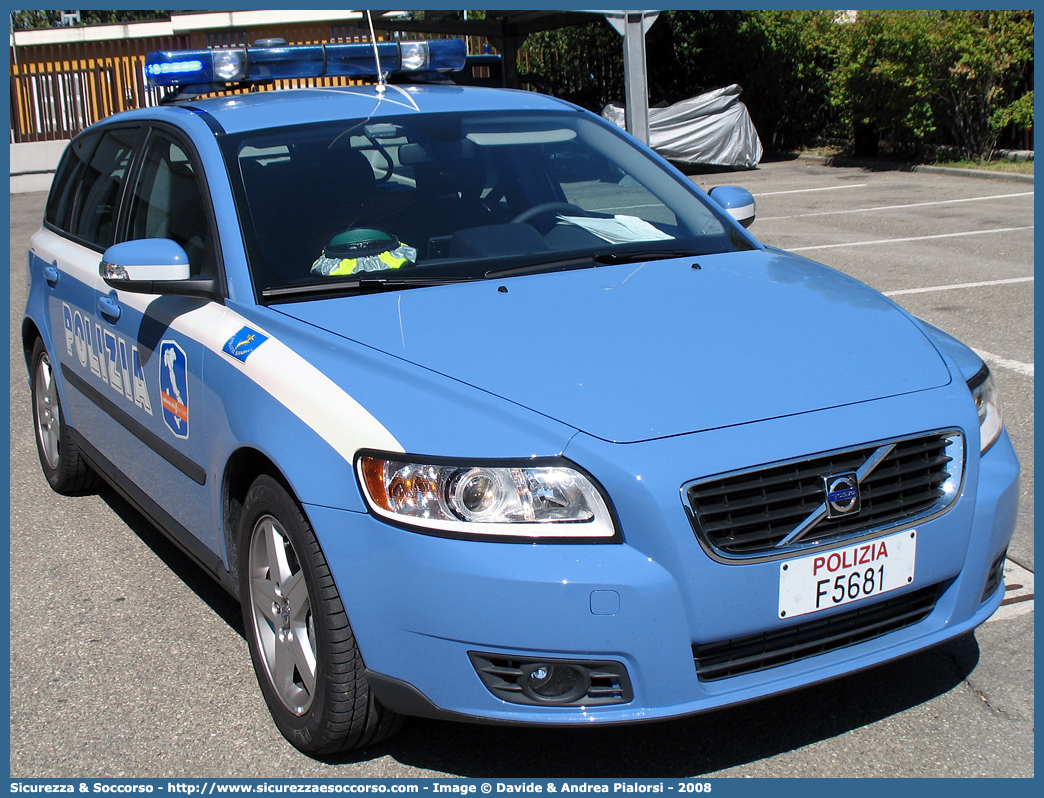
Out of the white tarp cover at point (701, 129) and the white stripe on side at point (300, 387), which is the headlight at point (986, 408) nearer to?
the white stripe on side at point (300, 387)

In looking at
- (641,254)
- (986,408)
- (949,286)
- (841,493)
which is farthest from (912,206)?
(841,493)

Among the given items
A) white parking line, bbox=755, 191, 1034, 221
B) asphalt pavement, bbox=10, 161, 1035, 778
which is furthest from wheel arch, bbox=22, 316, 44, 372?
white parking line, bbox=755, 191, 1034, 221

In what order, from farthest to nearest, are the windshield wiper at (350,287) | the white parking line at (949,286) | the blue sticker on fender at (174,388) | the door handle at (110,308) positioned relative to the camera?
1. the white parking line at (949,286)
2. the door handle at (110,308)
3. the blue sticker on fender at (174,388)
4. the windshield wiper at (350,287)

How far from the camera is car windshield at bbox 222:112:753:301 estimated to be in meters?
3.29

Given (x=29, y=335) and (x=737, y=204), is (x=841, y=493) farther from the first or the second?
(x=29, y=335)

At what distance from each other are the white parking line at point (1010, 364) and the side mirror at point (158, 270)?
4418 millimetres

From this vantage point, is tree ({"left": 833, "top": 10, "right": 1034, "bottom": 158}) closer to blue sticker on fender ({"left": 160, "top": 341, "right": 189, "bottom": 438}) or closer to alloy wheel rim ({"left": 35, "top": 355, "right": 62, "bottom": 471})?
alloy wheel rim ({"left": 35, "top": 355, "right": 62, "bottom": 471})

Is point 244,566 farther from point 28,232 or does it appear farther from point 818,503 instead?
point 28,232

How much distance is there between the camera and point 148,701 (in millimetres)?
3119

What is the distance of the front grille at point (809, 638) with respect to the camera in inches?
94.0

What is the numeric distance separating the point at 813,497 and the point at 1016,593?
152cm

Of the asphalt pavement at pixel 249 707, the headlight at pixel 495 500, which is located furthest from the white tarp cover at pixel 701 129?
the headlight at pixel 495 500

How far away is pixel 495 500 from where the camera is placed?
2348 mm

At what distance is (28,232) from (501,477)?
15333 millimetres
